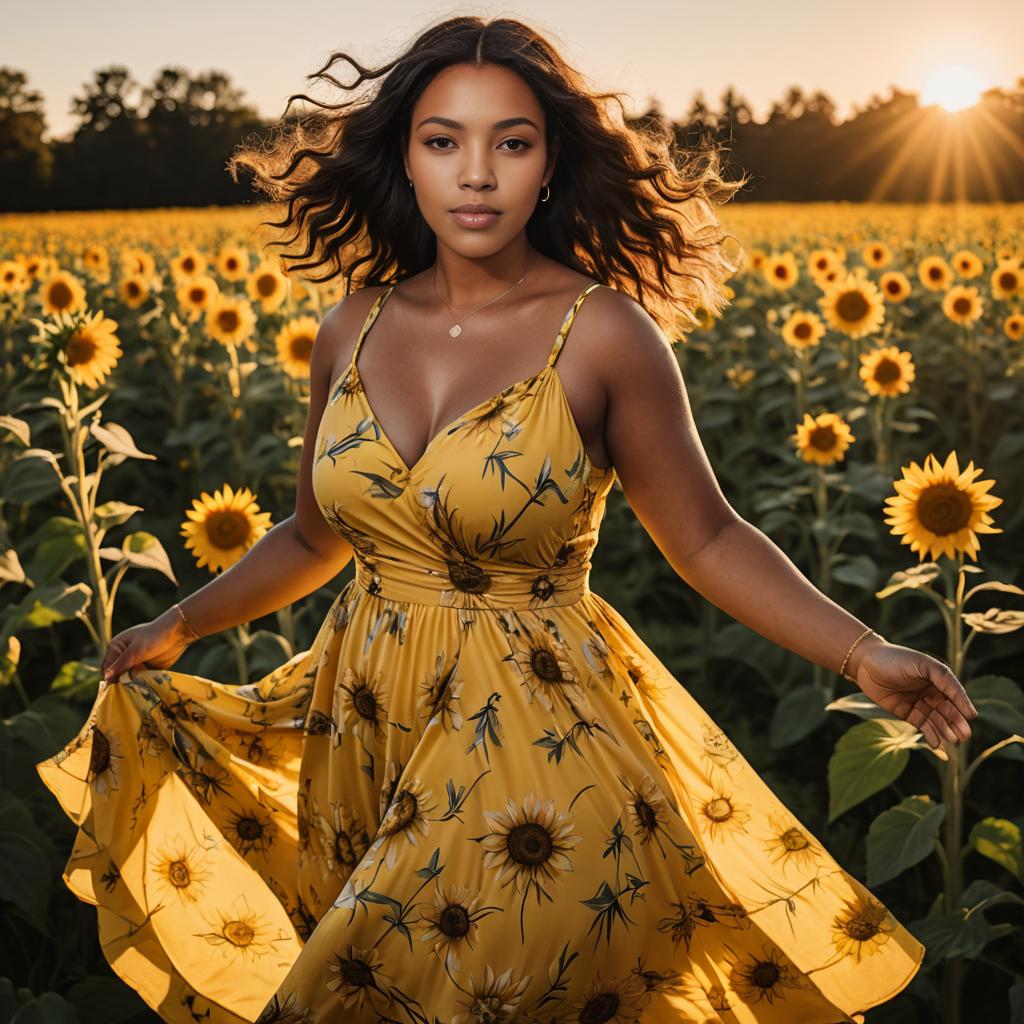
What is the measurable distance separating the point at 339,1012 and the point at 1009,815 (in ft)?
8.16

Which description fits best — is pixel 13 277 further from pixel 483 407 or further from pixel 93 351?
pixel 483 407

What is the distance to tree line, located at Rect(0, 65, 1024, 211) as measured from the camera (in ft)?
99.2

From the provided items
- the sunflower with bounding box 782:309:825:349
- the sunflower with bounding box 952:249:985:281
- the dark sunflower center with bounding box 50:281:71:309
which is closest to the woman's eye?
the sunflower with bounding box 782:309:825:349

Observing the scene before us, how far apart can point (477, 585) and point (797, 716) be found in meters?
2.07

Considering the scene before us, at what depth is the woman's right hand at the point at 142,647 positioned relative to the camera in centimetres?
211

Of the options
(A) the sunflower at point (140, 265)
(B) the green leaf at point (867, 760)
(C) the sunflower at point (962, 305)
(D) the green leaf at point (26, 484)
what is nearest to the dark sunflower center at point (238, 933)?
(B) the green leaf at point (867, 760)

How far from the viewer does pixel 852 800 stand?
95.8 inches

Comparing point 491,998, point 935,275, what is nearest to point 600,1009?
point 491,998

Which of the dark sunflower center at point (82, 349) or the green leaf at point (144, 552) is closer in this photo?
the green leaf at point (144, 552)

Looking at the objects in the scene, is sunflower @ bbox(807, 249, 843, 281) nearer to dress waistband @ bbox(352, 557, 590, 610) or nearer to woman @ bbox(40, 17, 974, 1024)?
woman @ bbox(40, 17, 974, 1024)

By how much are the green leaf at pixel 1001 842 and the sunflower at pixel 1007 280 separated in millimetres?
4563

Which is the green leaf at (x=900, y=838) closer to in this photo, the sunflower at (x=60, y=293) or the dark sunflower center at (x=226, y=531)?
the dark sunflower center at (x=226, y=531)

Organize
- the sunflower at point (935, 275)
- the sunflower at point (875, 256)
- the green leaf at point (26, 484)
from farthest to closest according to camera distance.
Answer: the sunflower at point (875, 256) → the sunflower at point (935, 275) → the green leaf at point (26, 484)

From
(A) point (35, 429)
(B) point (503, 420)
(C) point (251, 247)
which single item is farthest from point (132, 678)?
(C) point (251, 247)
